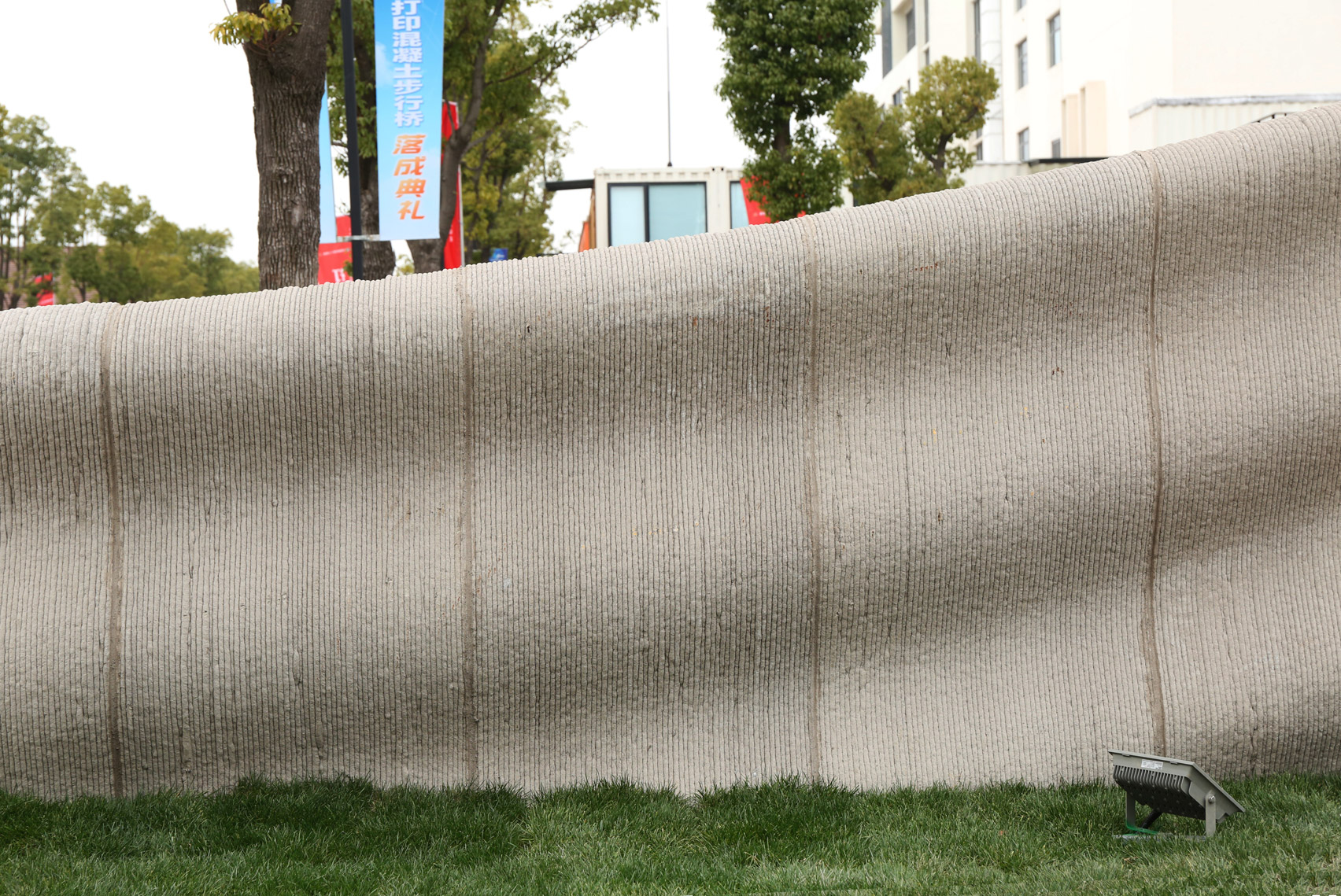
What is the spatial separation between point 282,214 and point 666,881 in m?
6.24

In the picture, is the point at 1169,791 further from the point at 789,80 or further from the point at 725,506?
the point at 789,80

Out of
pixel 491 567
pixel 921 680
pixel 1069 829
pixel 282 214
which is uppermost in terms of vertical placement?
pixel 282 214

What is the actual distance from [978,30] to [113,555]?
142 feet

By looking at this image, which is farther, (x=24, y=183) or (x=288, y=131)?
(x=24, y=183)

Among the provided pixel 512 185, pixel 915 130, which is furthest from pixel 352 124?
Result: pixel 512 185

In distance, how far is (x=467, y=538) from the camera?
14.9 ft

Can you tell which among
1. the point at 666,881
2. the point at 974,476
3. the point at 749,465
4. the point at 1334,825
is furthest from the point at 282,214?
the point at 1334,825

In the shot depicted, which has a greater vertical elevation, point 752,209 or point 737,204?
point 737,204

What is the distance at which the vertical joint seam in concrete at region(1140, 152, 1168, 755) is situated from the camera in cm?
455

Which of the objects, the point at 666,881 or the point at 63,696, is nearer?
the point at 666,881

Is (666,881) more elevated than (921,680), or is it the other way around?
(921,680)

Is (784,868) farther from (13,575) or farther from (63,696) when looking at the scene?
(13,575)

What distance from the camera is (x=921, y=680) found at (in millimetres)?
4621

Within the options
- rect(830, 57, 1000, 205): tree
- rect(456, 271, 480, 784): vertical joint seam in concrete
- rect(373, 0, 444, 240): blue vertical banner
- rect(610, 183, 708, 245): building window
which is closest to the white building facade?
rect(830, 57, 1000, 205): tree
